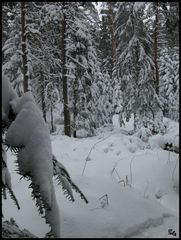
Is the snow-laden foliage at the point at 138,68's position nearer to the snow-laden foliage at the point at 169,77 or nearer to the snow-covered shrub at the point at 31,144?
the snow-laden foliage at the point at 169,77

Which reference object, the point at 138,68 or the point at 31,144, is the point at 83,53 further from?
the point at 31,144

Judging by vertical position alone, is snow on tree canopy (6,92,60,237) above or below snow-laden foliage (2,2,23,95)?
below

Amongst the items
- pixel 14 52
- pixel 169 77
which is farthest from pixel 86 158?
pixel 169 77

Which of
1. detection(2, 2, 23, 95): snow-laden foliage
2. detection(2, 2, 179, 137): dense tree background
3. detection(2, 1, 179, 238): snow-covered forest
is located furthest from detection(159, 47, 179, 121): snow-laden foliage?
detection(2, 2, 23, 95): snow-laden foliage

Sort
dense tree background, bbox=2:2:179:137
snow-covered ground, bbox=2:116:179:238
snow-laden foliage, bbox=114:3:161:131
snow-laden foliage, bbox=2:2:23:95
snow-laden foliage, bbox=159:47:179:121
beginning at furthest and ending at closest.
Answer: snow-laden foliage, bbox=159:47:179:121
snow-laden foliage, bbox=2:2:23:95
dense tree background, bbox=2:2:179:137
snow-laden foliage, bbox=114:3:161:131
snow-covered ground, bbox=2:116:179:238

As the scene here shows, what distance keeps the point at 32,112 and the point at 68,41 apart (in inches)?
661

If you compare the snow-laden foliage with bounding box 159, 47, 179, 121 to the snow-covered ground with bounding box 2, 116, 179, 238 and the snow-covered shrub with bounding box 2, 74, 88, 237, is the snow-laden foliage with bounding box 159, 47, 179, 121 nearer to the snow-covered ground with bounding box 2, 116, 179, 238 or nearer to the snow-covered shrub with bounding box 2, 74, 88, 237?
the snow-covered ground with bounding box 2, 116, 179, 238

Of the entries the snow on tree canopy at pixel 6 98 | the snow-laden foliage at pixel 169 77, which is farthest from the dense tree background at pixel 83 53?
the snow on tree canopy at pixel 6 98

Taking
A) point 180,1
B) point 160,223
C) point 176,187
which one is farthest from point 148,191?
point 180,1

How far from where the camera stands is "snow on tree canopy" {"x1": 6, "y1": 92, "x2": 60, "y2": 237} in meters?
2.00

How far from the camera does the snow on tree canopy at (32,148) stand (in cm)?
200

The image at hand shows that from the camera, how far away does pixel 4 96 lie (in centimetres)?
205

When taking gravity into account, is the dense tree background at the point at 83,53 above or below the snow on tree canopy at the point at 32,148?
above

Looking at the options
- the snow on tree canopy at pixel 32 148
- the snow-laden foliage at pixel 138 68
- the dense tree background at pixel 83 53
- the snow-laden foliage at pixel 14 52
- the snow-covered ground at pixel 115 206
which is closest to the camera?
the snow on tree canopy at pixel 32 148
